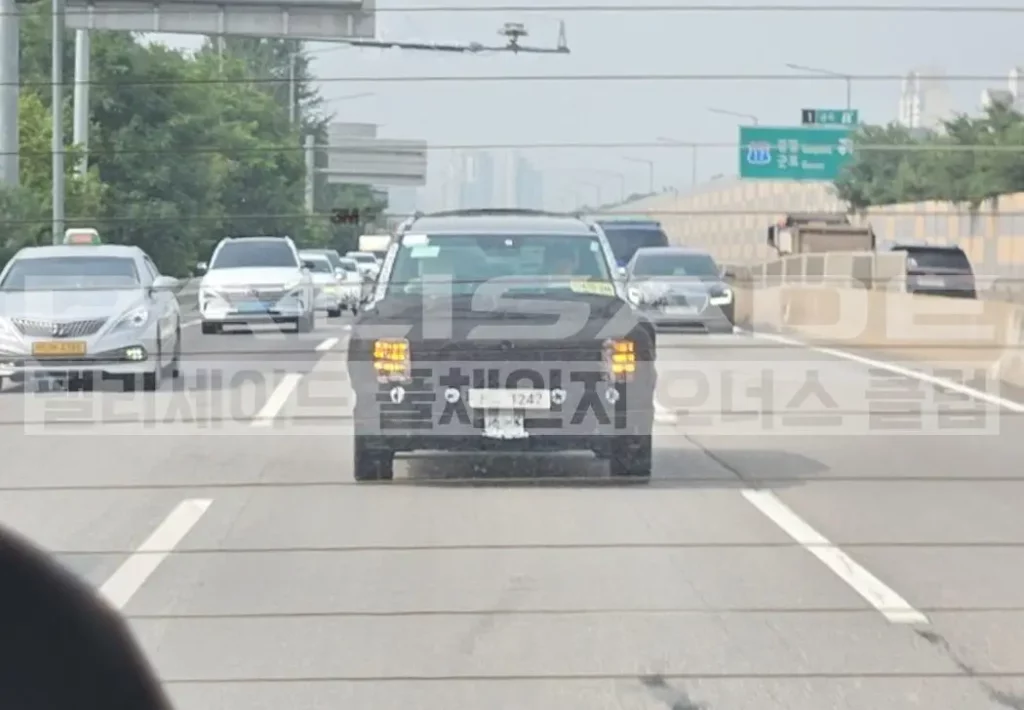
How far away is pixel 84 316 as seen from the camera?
1540 cm

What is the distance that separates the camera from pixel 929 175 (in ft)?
65.7

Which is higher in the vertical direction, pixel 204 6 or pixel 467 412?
pixel 204 6

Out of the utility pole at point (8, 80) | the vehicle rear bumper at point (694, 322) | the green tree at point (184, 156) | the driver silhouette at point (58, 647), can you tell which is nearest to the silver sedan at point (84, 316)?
the green tree at point (184, 156)

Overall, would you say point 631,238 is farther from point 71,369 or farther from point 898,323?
point 71,369

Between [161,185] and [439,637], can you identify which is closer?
[439,637]

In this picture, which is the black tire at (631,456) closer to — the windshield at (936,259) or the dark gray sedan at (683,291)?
the dark gray sedan at (683,291)

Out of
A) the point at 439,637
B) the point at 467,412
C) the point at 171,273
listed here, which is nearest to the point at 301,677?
the point at 439,637

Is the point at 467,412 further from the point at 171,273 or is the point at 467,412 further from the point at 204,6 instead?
the point at 171,273

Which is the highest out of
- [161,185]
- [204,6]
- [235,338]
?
[204,6]

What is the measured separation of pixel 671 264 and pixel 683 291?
91.2 inches

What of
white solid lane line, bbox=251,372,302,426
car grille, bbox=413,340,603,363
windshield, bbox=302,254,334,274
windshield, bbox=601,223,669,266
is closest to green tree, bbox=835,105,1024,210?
white solid lane line, bbox=251,372,302,426

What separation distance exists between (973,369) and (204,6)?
37.4 feet

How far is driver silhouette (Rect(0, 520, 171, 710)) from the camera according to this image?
Result: 191 centimetres

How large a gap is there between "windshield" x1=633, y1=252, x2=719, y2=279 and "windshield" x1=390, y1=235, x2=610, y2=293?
13.9m
